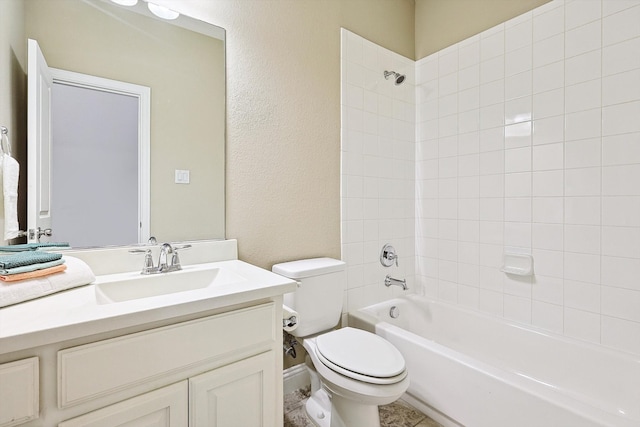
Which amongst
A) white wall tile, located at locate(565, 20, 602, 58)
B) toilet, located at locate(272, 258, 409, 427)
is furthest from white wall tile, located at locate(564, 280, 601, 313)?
white wall tile, located at locate(565, 20, 602, 58)

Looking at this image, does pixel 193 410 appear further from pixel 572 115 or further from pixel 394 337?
pixel 572 115

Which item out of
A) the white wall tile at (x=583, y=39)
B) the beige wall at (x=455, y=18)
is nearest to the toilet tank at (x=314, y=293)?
the white wall tile at (x=583, y=39)

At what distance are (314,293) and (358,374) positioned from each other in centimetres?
49

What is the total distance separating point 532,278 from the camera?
1.74 m

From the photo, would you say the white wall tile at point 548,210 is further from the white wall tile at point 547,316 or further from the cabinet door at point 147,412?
the cabinet door at point 147,412

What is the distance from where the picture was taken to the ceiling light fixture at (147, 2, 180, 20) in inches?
51.2

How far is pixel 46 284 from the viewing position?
820 millimetres

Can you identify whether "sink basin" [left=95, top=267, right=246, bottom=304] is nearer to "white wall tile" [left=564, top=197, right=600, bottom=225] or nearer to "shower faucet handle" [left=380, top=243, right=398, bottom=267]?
"shower faucet handle" [left=380, top=243, right=398, bottom=267]

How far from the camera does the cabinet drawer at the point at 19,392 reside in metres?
0.60

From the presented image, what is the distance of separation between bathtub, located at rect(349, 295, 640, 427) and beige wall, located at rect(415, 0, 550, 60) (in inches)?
73.9

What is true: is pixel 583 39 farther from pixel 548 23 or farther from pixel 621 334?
pixel 621 334

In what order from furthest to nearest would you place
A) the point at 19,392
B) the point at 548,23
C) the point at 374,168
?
the point at 374,168 < the point at 548,23 < the point at 19,392

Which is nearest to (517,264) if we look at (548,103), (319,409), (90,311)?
(548,103)

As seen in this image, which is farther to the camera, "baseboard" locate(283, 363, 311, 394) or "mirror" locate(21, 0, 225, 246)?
"baseboard" locate(283, 363, 311, 394)
